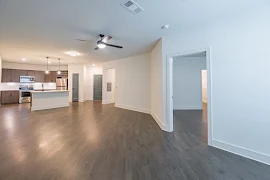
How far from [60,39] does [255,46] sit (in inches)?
201

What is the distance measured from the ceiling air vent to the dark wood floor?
9.09ft

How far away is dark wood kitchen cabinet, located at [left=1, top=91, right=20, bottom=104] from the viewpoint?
832cm

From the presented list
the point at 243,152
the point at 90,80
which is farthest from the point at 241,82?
the point at 90,80

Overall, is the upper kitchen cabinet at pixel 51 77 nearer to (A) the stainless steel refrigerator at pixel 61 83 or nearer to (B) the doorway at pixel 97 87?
(A) the stainless steel refrigerator at pixel 61 83

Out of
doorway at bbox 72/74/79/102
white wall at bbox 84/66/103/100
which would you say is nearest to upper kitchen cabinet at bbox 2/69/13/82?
doorway at bbox 72/74/79/102

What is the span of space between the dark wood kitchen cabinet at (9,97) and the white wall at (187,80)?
10412mm

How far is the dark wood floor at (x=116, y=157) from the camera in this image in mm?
1882

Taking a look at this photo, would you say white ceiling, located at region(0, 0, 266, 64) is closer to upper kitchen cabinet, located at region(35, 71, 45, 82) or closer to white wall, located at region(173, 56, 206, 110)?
white wall, located at region(173, 56, 206, 110)

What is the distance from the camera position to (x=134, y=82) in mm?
6750

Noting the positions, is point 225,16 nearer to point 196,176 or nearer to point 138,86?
point 196,176

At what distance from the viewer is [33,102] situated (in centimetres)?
645

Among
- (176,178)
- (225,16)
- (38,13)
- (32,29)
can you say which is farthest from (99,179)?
(32,29)

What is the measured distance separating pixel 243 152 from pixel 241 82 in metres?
1.33

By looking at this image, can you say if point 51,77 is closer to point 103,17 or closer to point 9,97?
point 9,97
